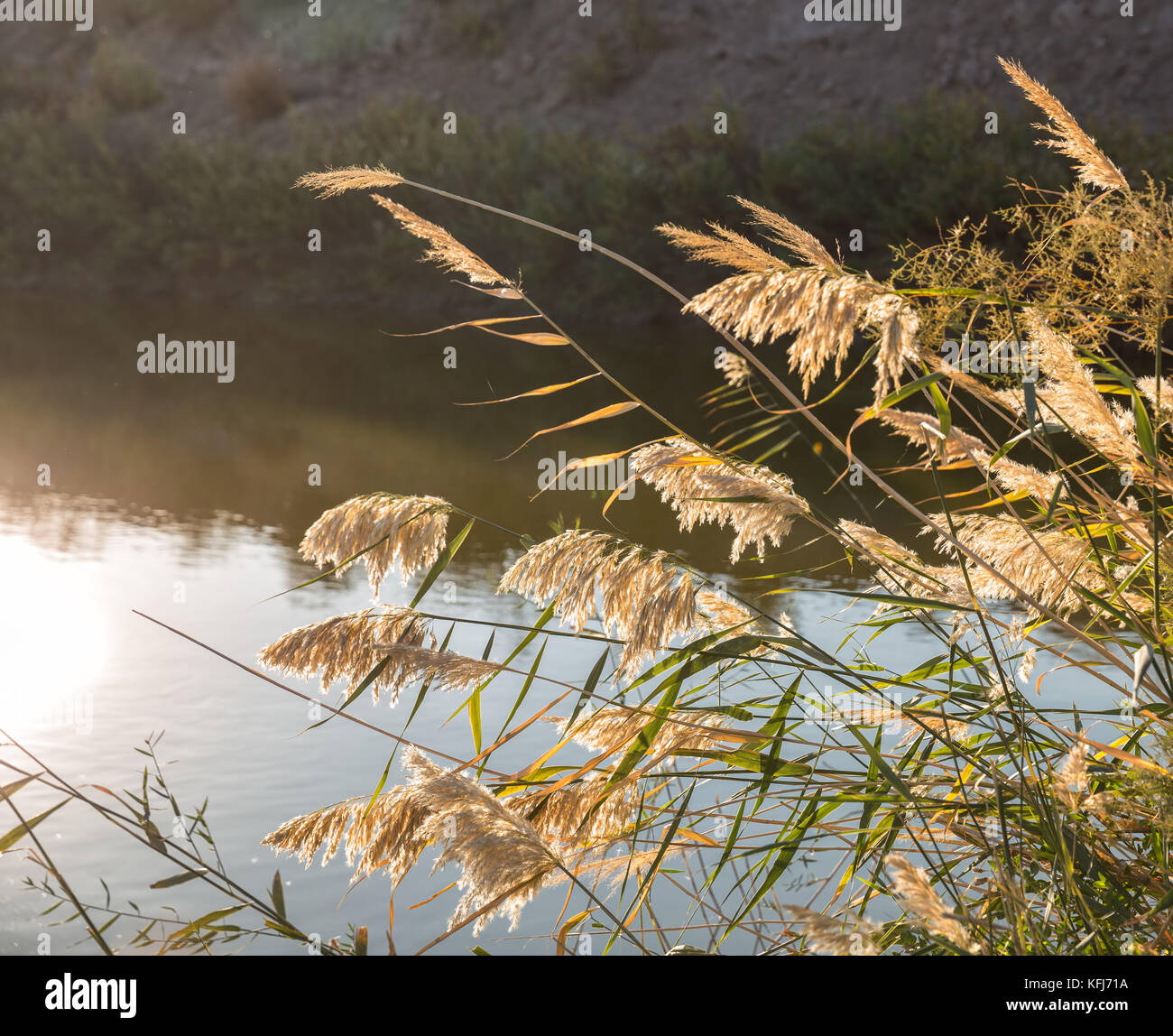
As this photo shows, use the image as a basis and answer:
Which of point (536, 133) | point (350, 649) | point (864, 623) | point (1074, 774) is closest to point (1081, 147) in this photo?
point (864, 623)

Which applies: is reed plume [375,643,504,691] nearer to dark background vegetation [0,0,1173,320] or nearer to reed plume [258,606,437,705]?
reed plume [258,606,437,705]

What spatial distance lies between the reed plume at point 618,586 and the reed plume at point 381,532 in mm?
149

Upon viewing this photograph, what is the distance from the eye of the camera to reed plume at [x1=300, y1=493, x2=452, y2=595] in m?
1.67

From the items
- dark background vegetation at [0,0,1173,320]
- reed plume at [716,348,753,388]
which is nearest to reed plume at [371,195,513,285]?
reed plume at [716,348,753,388]

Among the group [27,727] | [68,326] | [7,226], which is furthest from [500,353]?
[27,727]

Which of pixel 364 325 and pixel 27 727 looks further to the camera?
pixel 364 325

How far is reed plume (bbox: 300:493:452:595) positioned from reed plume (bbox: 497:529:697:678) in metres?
0.15

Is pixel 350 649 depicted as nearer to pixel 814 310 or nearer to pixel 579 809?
pixel 579 809

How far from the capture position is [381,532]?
1674 mm

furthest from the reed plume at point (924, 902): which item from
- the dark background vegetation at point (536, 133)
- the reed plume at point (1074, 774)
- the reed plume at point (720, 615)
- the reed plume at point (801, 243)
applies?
the dark background vegetation at point (536, 133)

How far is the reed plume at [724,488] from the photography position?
1.64m
